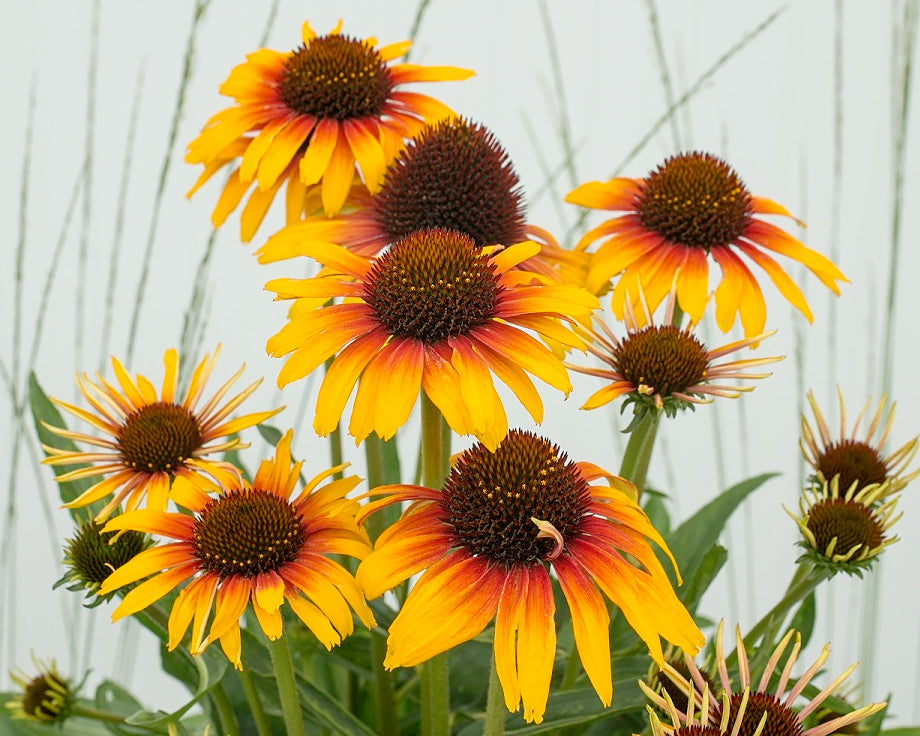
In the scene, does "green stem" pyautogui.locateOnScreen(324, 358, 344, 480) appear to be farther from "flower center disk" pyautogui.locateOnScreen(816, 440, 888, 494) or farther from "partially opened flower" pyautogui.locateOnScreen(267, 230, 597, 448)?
"flower center disk" pyautogui.locateOnScreen(816, 440, 888, 494)

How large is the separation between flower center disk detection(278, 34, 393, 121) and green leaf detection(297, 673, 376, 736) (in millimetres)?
308

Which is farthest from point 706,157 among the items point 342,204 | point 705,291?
point 342,204

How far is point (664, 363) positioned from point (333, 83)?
24 centimetres

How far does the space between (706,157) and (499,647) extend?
0.37 metres

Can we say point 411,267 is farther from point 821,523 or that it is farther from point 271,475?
point 821,523

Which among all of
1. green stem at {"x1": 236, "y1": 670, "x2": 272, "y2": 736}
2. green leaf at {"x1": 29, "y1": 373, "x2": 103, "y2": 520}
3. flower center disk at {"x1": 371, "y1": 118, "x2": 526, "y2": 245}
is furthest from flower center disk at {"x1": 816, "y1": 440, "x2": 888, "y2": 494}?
green leaf at {"x1": 29, "y1": 373, "x2": 103, "y2": 520}

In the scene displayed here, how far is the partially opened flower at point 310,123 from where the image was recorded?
58 cm

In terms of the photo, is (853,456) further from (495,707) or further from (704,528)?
(495,707)

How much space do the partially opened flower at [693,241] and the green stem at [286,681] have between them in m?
0.24

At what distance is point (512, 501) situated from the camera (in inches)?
16.4

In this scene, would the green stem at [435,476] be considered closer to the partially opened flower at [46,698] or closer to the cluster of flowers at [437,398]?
the cluster of flowers at [437,398]


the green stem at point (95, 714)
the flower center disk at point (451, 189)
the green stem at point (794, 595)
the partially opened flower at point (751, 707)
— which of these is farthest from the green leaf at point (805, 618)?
the green stem at point (95, 714)

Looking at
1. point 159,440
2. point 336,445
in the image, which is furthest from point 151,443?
point 336,445

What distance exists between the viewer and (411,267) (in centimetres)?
45
